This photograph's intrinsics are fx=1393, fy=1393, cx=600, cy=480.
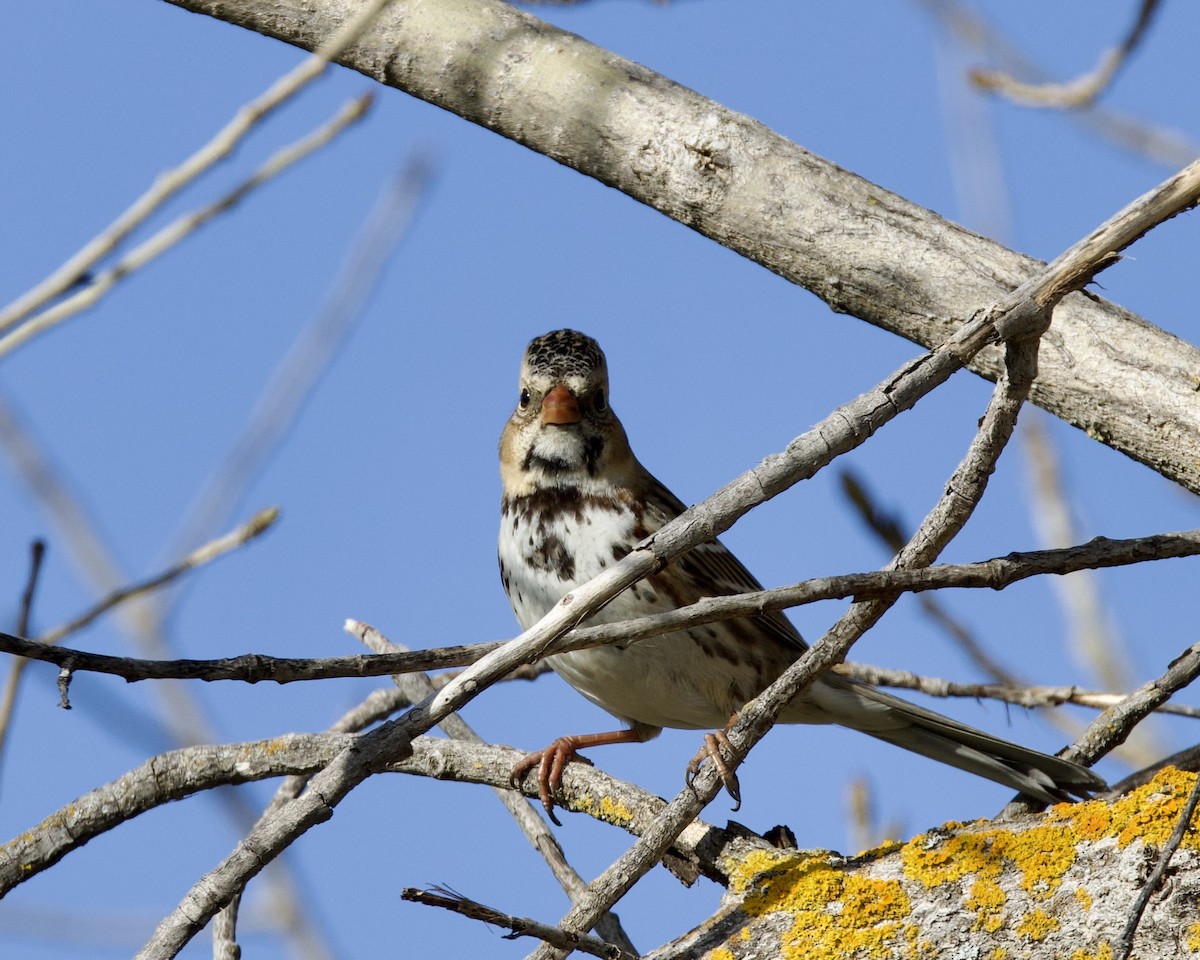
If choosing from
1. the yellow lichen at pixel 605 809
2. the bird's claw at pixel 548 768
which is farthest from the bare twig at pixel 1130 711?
the bird's claw at pixel 548 768

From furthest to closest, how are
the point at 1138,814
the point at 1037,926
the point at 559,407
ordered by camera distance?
the point at 559,407
the point at 1138,814
the point at 1037,926

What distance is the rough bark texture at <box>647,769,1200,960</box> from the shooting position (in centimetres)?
283

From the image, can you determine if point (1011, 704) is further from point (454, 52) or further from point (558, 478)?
point (454, 52)

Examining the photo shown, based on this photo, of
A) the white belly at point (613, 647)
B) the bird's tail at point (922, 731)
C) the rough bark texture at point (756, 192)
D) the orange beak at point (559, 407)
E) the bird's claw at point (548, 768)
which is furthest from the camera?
the orange beak at point (559, 407)

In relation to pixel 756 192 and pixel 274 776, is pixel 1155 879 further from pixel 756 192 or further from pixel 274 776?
pixel 274 776

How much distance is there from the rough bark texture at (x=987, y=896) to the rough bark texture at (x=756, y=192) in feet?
3.28

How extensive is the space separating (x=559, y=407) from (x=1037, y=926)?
2835 millimetres

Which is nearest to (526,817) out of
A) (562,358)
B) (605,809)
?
(605,809)

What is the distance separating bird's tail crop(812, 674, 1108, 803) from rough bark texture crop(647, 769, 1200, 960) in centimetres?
142

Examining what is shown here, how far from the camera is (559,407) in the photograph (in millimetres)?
5215

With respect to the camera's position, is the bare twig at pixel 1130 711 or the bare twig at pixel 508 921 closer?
the bare twig at pixel 508 921

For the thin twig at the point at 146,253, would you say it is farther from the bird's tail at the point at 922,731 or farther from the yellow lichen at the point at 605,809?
the bird's tail at the point at 922,731

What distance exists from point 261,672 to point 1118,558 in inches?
68.9

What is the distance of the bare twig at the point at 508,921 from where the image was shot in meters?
2.45
